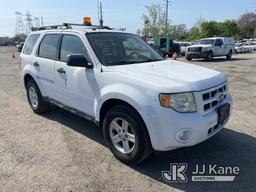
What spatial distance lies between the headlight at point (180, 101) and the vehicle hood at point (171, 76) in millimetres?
73

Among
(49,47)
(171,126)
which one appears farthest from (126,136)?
(49,47)

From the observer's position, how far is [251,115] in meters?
6.03

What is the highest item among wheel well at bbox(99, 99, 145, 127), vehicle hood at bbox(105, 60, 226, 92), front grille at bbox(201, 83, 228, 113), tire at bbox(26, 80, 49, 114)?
vehicle hood at bbox(105, 60, 226, 92)

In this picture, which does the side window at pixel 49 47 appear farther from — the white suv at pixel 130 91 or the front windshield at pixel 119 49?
the front windshield at pixel 119 49

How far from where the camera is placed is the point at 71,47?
469 centimetres

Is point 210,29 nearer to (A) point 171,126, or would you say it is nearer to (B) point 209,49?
(B) point 209,49

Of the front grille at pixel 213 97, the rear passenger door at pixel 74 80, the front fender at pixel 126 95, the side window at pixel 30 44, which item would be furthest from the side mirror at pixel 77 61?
the side window at pixel 30 44

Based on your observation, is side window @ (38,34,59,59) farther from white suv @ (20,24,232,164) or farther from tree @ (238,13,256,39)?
tree @ (238,13,256,39)

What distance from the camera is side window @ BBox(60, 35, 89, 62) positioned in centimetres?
441

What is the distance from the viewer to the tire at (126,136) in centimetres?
347

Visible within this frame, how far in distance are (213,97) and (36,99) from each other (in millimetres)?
4028

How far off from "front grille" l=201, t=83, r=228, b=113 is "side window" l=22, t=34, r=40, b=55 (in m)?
4.01

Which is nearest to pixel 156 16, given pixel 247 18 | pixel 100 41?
pixel 247 18

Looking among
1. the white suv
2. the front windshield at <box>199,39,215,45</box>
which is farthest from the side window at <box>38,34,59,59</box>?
the front windshield at <box>199,39,215,45</box>
